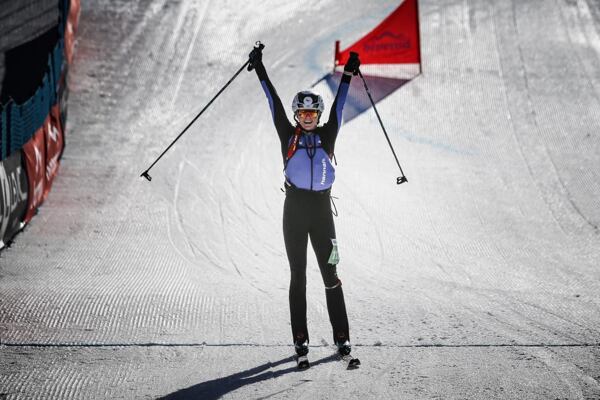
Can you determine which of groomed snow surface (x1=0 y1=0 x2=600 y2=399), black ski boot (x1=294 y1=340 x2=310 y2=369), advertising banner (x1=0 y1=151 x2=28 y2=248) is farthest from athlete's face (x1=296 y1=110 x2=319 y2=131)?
advertising banner (x1=0 y1=151 x2=28 y2=248)

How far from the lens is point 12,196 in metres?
7.23

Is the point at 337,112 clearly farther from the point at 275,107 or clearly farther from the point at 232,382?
the point at 232,382

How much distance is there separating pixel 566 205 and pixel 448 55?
5.17 meters

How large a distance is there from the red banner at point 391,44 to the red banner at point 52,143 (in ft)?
16.1

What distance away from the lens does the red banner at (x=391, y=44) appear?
468 inches

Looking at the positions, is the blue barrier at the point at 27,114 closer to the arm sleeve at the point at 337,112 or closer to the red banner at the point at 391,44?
the arm sleeve at the point at 337,112

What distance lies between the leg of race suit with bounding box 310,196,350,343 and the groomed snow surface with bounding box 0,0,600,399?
0.24 metres

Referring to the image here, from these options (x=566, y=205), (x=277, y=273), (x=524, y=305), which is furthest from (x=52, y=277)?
(x=566, y=205)

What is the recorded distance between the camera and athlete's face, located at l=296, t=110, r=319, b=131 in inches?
187

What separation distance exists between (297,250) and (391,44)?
8264 mm

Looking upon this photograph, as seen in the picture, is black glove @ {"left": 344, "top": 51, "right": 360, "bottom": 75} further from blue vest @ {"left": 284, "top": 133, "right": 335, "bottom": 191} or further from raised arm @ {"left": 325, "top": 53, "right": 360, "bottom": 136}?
blue vest @ {"left": 284, "top": 133, "right": 335, "bottom": 191}

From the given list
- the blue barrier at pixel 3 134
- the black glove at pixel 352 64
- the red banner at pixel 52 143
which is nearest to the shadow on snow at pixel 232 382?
the black glove at pixel 352 64

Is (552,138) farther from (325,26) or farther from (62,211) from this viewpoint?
(62,211)

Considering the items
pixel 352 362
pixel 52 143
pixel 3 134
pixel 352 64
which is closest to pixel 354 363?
pixel 352 362
